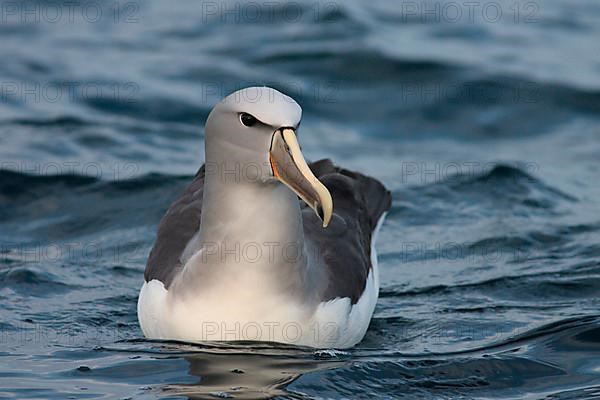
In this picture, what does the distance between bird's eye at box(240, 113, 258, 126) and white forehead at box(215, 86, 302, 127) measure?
Answer: 0.08ft

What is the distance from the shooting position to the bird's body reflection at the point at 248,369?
633 centimetres

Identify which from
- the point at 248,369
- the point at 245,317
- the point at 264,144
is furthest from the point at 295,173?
the point at 248,369

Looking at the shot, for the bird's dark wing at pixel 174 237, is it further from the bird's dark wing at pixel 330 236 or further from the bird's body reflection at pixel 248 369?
the bird's body reflection at pixel 248 369

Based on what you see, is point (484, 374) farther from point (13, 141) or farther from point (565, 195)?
point (13, 141)

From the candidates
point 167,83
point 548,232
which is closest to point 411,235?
point 548,232

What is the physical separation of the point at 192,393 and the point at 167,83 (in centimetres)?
788

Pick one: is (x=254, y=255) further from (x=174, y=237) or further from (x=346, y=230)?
(x=346, y=230)

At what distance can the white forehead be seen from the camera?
6316 mm

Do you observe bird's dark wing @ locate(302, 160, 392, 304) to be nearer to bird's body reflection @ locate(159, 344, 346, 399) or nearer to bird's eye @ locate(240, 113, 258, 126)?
bird's body reflection @ locate(159, 344, 346, 399)

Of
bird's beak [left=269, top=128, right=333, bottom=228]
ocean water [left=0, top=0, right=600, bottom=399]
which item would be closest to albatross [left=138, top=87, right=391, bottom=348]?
bird's beak [left=269, top=128, right=333, bottom=228]

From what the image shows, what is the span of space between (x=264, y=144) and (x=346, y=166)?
→ 5310mm

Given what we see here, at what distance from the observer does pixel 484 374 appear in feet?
22.3

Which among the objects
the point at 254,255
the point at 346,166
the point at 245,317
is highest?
the point at 346,166

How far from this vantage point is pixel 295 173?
20.6 feet
